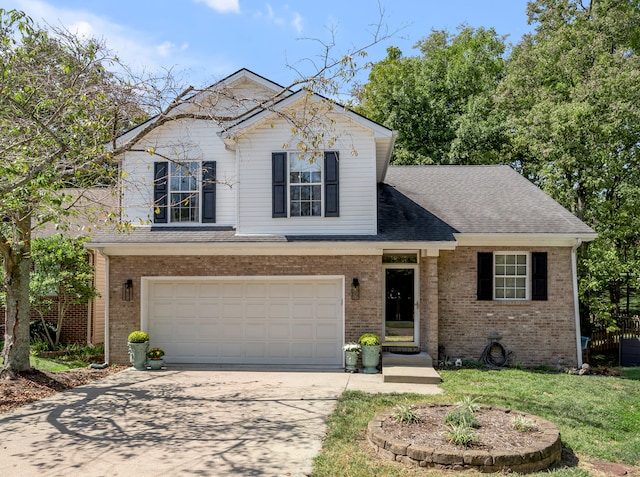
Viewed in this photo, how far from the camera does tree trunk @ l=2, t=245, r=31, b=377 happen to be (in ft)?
36.5

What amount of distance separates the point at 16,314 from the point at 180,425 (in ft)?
17.2

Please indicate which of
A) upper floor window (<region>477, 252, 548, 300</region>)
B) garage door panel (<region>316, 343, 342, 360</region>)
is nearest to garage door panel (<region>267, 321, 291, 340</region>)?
garage door panel (<region>316, 343, 342, 360</region>)

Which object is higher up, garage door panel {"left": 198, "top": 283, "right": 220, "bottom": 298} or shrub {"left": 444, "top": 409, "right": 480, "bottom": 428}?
garage door panel {"left": 198, "top": 283, "right": 220, "bottom": 298}

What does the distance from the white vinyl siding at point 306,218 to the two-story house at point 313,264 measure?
0.11 feet

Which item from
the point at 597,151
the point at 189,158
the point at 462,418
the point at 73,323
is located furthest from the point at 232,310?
the point at 597,151

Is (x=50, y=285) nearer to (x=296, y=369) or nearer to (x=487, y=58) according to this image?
(x=296, y=369)

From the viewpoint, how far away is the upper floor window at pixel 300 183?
1332cm

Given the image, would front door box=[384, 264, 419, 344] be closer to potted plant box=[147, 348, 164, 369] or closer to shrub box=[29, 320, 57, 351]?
potted plant box=[147, 348, 164, 369]

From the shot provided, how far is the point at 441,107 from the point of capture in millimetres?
26016

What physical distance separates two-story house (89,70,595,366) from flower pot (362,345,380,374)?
0.57 metres

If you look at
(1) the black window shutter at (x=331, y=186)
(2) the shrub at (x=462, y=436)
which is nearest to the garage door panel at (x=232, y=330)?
(1) the black window shutter at (x=331, y=186)

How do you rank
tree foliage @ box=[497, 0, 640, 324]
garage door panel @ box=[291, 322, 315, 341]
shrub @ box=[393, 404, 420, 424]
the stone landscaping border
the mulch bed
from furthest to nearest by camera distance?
1. tree foliage @ box=[497, 0, 640, 324]
2. garage door panel @ box=[291, 322, 315, 341]
3. the mulch bed
4. shrub @ box=[393, 404, 420, 424]
5. the stone landscaping border

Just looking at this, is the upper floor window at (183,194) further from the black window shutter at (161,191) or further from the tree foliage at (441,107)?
the tree foliage at (441,107)

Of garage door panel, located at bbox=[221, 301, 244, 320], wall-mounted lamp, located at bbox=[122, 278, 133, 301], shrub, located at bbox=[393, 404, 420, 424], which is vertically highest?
wall-mounted lamp, located at bbox=[122, 278, 133, 301]
